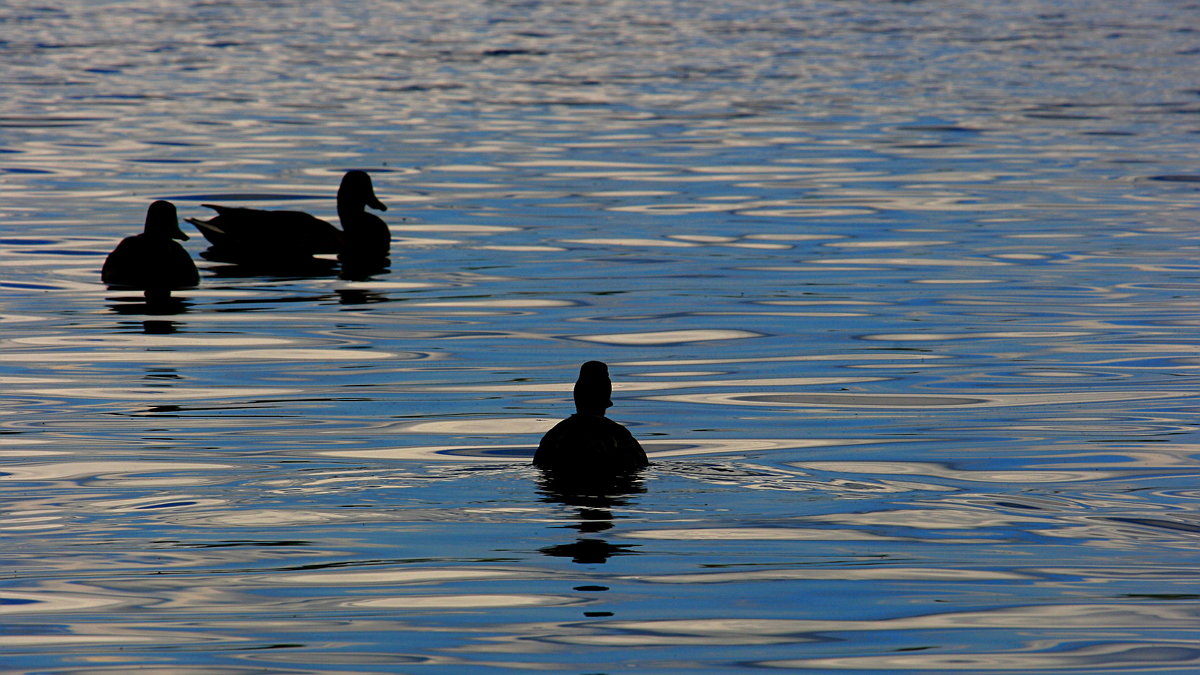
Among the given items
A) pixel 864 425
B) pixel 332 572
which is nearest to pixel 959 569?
pixel 332 572

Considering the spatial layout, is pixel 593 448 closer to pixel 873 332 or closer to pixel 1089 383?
pixel 1089 383

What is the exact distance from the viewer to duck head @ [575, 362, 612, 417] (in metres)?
9.34

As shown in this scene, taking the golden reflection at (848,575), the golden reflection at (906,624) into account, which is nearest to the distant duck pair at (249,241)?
the golden reflection at (848,575)

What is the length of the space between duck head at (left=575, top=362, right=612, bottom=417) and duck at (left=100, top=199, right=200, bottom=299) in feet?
24.7

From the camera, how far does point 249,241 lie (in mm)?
18344

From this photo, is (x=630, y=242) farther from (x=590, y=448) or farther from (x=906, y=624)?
(x=906, y=624)

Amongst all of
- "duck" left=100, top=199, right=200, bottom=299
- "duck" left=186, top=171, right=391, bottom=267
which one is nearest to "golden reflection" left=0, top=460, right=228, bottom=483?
"duck" left=100, top=199, right=200, bottom=299

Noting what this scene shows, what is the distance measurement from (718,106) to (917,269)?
16357 millimetres

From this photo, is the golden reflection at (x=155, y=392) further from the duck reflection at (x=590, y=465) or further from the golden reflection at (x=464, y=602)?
the golden reflection at (x=464, y=602)

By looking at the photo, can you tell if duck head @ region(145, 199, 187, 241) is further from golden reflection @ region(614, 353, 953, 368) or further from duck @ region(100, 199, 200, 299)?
golden reflection @ region(614, 353, 953, 368)

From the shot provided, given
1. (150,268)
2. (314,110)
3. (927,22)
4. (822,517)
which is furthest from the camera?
(927,22)

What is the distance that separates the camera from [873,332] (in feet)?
45.5

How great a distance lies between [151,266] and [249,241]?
222cm

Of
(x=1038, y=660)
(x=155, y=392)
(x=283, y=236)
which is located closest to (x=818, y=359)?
(x=155, y=392)
